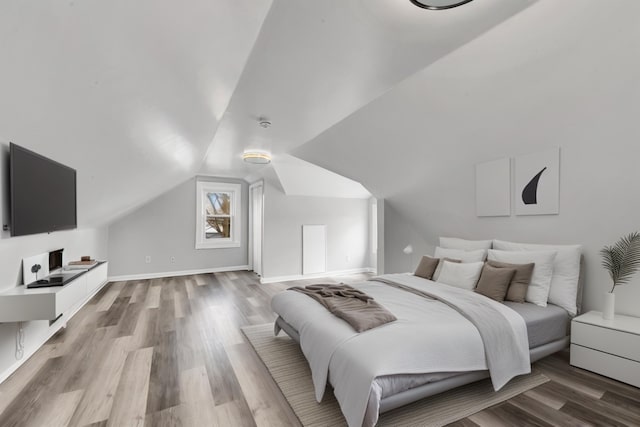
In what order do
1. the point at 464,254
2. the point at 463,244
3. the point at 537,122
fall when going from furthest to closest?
1. the point at 463,244
2. the point at 464,254
3. the point at 537,122

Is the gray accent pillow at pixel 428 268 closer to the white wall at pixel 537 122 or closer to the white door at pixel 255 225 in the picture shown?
the white wall at pixel 537 122

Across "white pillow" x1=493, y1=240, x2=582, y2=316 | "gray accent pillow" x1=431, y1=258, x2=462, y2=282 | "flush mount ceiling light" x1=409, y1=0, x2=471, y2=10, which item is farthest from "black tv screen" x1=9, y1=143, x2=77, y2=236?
"white pillow" x1=493, y1=240, x2=582, y2=316

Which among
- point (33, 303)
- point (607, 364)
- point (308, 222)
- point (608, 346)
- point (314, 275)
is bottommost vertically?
point (314, 275)

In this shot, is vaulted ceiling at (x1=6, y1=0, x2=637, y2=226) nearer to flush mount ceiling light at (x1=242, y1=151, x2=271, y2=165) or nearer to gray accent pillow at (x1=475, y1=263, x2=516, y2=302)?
flush mount ceiling light at (x1=242, y1=151, x2=271, y2=165)

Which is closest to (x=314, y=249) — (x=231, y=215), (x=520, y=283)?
(x=231, y=215)

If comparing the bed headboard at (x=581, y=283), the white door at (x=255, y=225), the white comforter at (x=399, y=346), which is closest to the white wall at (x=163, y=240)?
the white door at (x=255, y=225)

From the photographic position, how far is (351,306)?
235cm

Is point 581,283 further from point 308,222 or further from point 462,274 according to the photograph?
point 308,222

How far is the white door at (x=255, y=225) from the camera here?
6.17 metres

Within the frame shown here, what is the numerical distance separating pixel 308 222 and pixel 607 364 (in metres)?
4.84

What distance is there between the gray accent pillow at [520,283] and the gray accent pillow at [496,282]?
4 cm

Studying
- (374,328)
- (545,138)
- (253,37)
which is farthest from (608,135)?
(253,37)

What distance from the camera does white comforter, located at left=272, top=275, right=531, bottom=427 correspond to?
1656mm

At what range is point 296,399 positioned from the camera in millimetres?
2016
